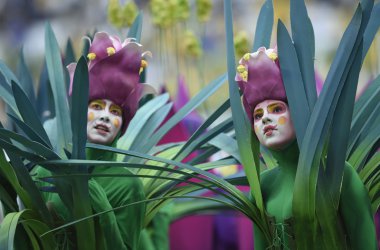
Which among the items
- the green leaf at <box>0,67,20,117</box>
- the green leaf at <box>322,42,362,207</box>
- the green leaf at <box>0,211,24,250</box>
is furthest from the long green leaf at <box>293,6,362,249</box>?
the green leaf at <box>0,67,20,117</box>

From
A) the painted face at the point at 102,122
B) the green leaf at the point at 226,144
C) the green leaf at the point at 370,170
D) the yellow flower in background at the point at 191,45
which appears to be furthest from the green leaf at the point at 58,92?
the yellow flower in background at the point at 191,45

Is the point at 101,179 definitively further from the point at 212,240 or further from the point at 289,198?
the point at 212,240

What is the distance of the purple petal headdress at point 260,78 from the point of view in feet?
3.51

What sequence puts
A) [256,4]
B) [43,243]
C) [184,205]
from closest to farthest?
[43,243], [184,205], [256,4]

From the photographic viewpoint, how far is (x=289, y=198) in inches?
41.6

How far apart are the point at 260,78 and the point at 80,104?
262 millimetres

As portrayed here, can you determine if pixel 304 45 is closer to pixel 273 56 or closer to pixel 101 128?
pixel 273 56

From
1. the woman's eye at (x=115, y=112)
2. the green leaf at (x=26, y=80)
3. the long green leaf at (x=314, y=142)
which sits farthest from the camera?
the green leaf at (x=26, y=80)

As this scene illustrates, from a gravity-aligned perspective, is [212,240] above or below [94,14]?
below

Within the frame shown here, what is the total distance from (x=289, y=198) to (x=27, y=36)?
1.91 metres

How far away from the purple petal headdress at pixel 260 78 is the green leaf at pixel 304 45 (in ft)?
0.14

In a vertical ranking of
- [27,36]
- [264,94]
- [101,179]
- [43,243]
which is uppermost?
[27,36]

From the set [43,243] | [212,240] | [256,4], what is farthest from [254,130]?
[256,4]

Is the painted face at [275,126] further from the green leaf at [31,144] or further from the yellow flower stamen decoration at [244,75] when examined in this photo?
the green leaf at [31,144]
